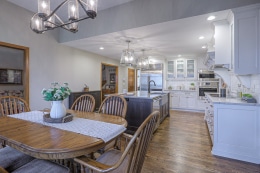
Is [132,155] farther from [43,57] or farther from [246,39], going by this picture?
[43,57]

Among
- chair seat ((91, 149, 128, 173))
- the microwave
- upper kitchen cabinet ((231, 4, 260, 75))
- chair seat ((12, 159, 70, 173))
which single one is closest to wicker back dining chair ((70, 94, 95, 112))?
chair seat ((91, 149, 128, 173))

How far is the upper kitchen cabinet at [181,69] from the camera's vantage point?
6047mm

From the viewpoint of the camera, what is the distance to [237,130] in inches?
87.0

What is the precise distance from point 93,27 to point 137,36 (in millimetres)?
1098

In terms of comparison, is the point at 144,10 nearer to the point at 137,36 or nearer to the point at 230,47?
the point at 137,36

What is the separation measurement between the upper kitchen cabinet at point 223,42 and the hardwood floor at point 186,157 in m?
1.69

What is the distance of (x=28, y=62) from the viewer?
129 inches

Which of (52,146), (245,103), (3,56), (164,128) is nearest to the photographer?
(52,146)

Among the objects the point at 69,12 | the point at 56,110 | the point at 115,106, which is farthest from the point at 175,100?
the point at 69,12

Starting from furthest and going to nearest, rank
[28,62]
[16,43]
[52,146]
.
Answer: [28,62], [16,43], [52,146]

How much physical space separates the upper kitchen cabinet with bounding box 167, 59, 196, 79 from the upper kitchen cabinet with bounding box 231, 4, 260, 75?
3.88 metres

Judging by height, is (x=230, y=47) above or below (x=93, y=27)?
below

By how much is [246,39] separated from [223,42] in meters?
0.55

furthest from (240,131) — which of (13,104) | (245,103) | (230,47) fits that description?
(13,104)
